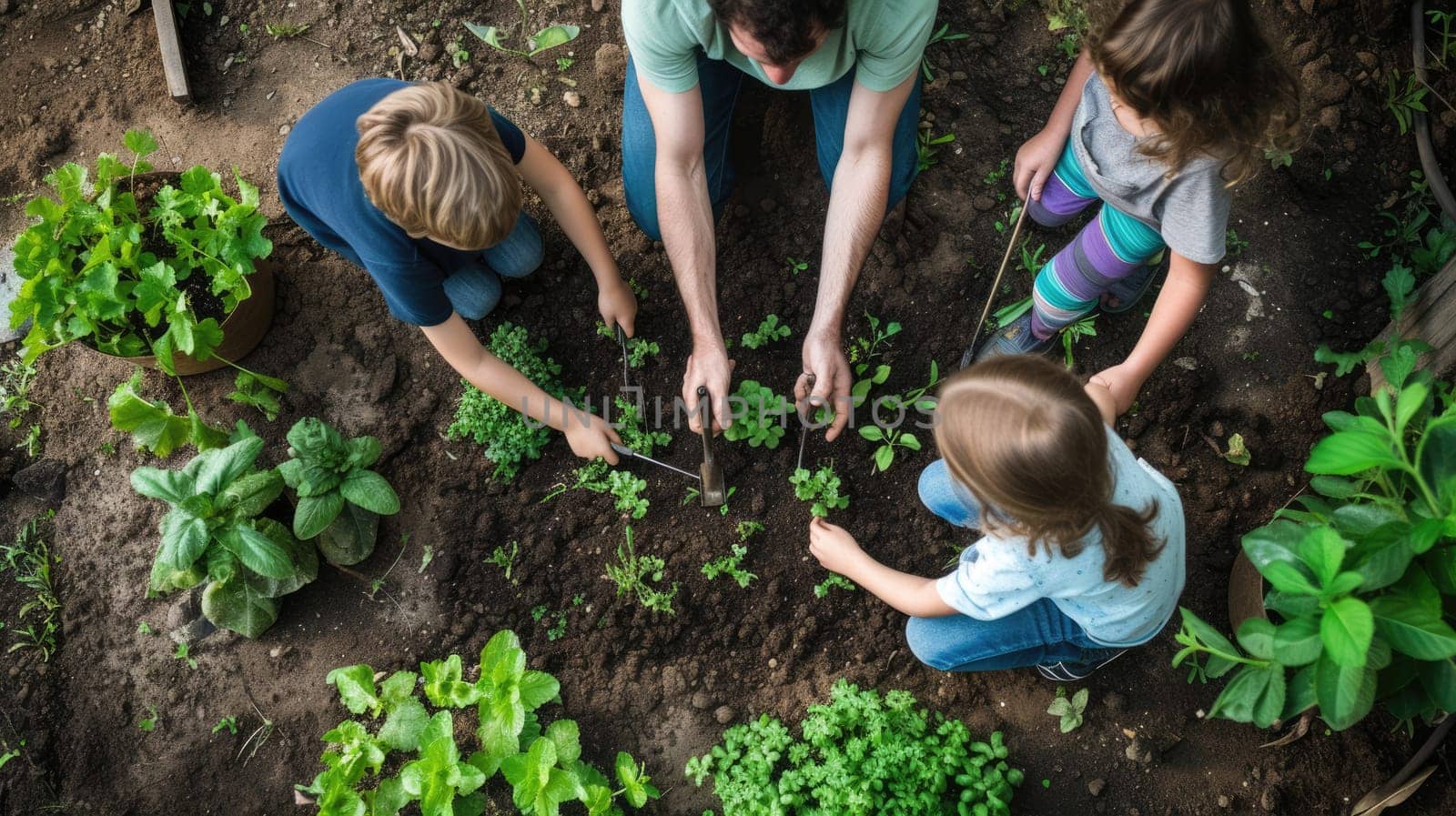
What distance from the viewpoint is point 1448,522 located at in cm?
153

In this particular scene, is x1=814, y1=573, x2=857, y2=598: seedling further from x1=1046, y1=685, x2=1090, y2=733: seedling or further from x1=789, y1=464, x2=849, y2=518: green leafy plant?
x1=1046, y1=685, x2=1090, y2=733: seedling

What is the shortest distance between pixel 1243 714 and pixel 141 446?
10.1 ft

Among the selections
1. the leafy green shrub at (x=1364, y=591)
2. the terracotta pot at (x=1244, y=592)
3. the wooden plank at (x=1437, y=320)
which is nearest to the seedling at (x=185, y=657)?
the leafy green shrub at (x=1364, y=591)

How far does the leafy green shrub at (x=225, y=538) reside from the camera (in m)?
2.24

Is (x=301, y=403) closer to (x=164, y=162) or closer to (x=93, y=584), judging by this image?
(x=93, y=584)

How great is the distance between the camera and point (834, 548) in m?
2.41

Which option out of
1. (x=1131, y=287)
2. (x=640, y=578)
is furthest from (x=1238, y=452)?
(x=640, y=578)

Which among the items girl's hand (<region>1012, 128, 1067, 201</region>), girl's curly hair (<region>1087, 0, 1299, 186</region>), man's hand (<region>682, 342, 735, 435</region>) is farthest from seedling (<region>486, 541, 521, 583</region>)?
girl's curly hair (<region>1087, 0, 1299, 186</region>)

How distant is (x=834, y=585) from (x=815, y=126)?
54.8 inches

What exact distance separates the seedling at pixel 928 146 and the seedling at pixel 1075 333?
0.72 metres

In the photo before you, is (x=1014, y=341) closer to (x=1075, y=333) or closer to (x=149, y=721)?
(x=1075, y=333)

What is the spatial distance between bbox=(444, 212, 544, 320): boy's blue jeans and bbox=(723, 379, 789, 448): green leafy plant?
76 cm

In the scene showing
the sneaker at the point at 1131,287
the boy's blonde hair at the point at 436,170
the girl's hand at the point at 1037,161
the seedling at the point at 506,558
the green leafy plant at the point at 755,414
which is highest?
the boy's blonde hair at the point at 436,170

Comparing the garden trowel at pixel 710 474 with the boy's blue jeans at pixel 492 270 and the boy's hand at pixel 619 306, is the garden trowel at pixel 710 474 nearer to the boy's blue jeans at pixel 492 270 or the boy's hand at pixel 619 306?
the boy's hand at pixel 619 306
